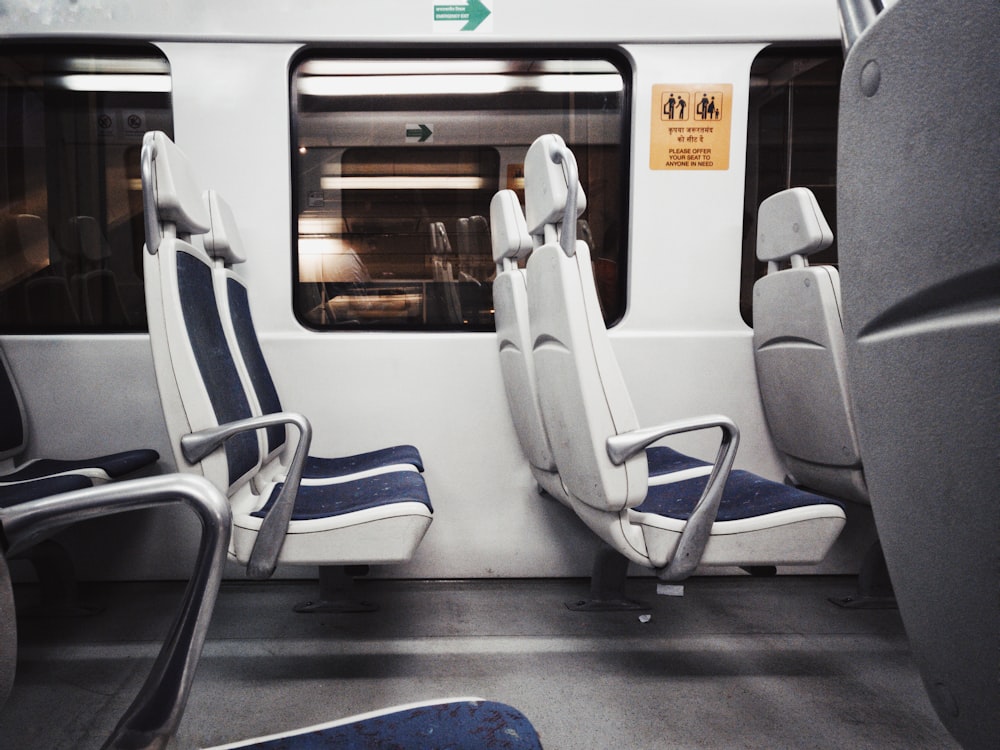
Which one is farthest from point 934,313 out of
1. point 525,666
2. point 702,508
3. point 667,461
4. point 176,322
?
point 667,461

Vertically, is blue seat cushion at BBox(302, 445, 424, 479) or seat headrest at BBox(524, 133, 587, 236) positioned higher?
seat headrest at BBox(524, 133, 587, 236)

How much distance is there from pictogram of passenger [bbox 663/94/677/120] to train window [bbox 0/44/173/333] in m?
1.84

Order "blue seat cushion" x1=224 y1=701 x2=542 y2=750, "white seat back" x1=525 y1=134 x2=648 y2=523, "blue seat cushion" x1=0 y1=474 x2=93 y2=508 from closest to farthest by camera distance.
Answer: "blue seat cushion" x1=224 y1=701 x2=542 y2=750, "white seat back" x1=525 y1=134 x2=648 y2=523, "blue seat cushion" x1=0 y1=474 x2=93 y2=508

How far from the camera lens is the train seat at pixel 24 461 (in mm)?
2082

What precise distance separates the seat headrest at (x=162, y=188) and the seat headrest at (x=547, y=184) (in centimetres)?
86

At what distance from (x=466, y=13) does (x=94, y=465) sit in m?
1.99

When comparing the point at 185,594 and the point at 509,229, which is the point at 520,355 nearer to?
the point at 509,229

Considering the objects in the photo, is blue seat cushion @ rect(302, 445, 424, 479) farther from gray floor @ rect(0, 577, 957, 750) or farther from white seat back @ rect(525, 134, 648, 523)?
white seat back @ rect(525, 134, 648, 523)

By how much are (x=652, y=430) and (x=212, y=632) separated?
1529mm

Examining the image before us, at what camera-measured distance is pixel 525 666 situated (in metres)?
1.85

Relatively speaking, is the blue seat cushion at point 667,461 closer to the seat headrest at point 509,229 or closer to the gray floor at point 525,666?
the gray floor at point 525,666

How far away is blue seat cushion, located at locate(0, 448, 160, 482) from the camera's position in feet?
6.82

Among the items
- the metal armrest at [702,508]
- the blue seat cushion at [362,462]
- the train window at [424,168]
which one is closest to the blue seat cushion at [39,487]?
the blue seat cushion at [362,462]

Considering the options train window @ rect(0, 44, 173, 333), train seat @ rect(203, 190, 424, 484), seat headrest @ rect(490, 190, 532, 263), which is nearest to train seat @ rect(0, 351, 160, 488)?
train window @ rect(0, 44, 173, 333)
